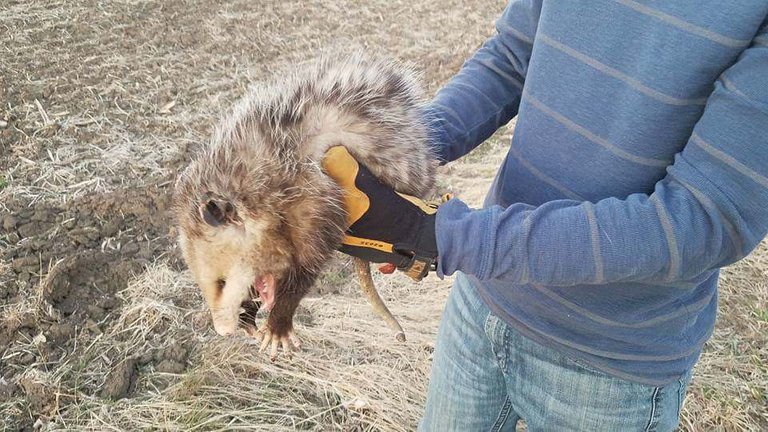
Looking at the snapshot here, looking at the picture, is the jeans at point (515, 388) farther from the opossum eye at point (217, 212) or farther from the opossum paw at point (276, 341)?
the opossum eye at point (217, 212)

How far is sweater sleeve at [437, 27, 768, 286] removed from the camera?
3.12 feet

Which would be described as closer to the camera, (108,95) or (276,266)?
(276,266)

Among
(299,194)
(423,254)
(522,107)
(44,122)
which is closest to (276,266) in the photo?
(299,194)

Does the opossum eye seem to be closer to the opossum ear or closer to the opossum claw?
the opossum ear

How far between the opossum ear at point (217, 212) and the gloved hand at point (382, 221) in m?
0.24

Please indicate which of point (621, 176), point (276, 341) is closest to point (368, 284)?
point (276, 341)

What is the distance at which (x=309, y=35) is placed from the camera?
18.0 ft

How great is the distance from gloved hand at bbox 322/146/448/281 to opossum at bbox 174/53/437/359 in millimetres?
34

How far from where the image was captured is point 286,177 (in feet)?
4.76

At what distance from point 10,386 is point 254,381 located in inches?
34.8

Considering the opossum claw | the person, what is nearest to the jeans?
the person

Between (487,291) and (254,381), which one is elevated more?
(487,291)

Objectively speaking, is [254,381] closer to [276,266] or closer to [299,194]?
[276,266]


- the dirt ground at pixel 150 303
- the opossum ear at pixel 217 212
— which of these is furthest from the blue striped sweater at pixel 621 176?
the dirt ground at pixel 150 303
